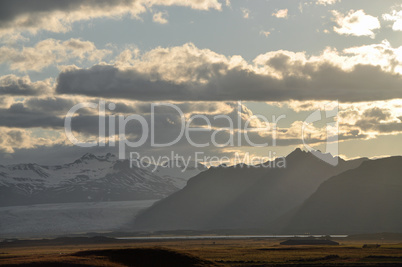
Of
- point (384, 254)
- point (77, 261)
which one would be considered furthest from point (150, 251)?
point (384, 254)

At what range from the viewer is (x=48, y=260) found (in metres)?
124

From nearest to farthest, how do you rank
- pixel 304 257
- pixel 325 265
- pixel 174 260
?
pixel 174 260
pixel 325 265
pixel 304 257

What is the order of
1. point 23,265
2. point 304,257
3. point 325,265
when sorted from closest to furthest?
point 23,265, point 325,265, point 304,257

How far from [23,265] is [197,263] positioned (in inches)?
1389

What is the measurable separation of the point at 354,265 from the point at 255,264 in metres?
22.3

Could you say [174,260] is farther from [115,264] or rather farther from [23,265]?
[23,265]

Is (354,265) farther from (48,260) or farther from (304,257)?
(48,260)

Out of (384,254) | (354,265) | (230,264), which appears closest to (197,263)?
(230,264)

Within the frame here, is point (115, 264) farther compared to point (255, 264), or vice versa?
point (255, 264)

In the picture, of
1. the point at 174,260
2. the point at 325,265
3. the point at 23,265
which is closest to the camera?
the point at 23,265

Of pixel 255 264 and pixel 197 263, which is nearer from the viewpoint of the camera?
pixel 197 263

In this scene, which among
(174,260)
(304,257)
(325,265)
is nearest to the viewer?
(174,260)

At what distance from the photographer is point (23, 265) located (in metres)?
119

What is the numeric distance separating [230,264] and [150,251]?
21.5m
